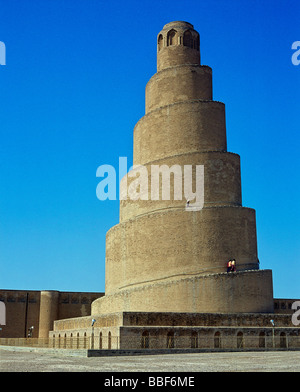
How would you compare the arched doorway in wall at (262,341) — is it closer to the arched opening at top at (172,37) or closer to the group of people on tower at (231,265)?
the group of people on tower at (231,265)

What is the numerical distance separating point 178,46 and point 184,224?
11.8 m

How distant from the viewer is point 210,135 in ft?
96.1

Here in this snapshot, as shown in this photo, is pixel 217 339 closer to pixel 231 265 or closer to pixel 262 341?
pixel 262 341

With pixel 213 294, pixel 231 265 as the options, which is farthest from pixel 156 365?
pixel 231 265

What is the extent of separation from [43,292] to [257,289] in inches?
789

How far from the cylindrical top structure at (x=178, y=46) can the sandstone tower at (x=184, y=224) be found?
0.20 ft

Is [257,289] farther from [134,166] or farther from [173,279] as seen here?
[134,166]

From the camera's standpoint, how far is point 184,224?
26766 millimetres

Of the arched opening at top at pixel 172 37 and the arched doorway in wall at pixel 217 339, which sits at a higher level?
the arched opening at top at pixel 172 37

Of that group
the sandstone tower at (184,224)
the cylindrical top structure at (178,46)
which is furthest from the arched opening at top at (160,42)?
the sandstone tower at (184,224)

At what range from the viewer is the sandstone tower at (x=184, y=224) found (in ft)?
83.6

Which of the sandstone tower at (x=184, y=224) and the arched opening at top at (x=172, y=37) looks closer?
the sandstone tower at (x=184, y=224)

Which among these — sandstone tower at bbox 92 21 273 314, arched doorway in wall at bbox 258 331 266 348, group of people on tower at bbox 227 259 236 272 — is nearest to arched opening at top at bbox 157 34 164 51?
sandstone tower at bbox 92 21 273 314

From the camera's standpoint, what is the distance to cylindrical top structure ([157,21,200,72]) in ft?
104
